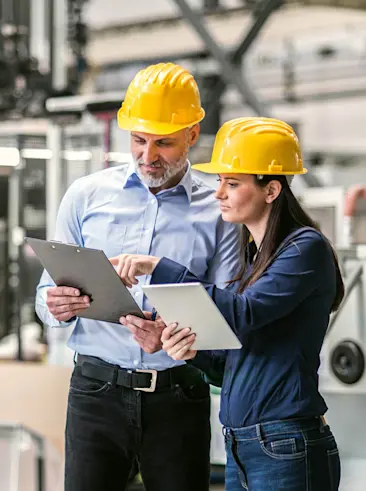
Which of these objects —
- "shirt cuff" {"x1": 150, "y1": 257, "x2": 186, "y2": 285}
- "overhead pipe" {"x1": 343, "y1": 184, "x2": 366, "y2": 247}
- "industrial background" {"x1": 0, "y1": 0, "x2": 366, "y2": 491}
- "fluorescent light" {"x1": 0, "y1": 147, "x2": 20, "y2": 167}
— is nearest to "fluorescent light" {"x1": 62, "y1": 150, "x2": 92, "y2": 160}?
"industrial background" {"x1": 0, "y1": 0, "x2": 366, "y2": 491}

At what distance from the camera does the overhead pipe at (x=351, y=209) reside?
150 inches

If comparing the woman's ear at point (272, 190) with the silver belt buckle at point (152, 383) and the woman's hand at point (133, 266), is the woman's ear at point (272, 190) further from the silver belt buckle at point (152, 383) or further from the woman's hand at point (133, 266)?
the silver belt buckle at point (152, 383)

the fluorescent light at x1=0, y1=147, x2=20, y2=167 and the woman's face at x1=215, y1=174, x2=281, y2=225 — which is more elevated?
the fluorescent light at x1=0, y1=147, x2=20, y2=167

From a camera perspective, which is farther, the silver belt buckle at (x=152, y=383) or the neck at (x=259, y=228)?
the silver belt buckle at (x=152, y=383)

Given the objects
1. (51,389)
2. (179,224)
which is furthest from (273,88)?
(179,224)

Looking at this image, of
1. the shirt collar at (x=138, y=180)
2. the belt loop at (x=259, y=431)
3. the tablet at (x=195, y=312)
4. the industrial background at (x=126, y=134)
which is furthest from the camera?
the industrial background at (x=126, y=134)

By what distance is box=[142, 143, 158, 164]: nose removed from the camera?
1916mm

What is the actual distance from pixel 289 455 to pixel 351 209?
2416 millimetres

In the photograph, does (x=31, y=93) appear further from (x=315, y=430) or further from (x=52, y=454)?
(x=315, y=430)

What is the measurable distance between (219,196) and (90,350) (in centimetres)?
56

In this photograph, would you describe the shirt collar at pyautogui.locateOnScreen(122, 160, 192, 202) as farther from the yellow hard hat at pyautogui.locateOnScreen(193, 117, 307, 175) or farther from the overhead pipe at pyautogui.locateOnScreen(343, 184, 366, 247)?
the overhead pipe at pyautogui.locateOnScreen(343, 184, 366, 247)

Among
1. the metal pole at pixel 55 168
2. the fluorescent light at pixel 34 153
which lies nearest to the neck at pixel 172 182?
the metal pole at pixel 55 168

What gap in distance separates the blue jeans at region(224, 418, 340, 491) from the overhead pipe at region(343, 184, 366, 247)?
7.57ft

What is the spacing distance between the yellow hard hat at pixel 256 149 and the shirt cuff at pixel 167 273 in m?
0.23
